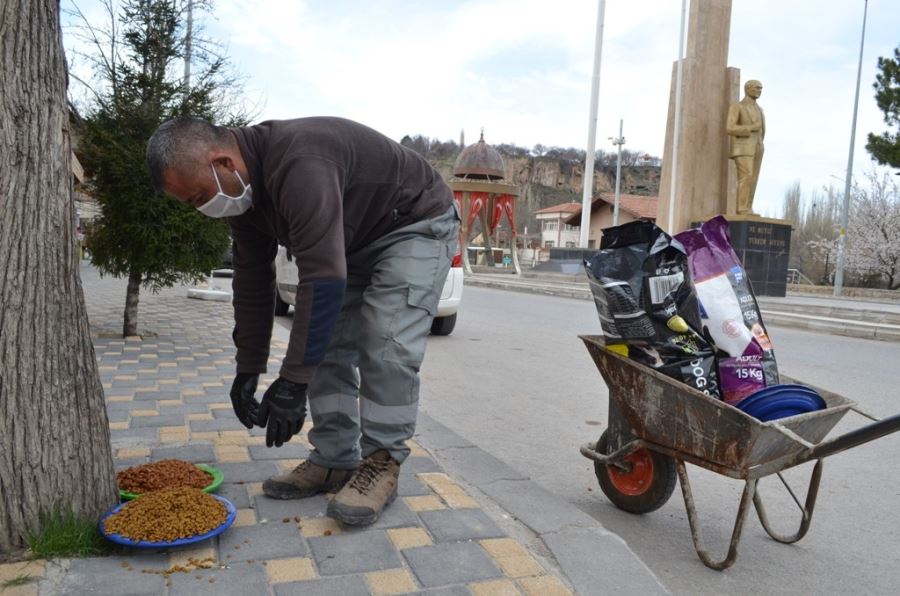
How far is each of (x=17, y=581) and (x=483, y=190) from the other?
36.4 m

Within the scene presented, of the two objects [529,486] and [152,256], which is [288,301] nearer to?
[152,256]

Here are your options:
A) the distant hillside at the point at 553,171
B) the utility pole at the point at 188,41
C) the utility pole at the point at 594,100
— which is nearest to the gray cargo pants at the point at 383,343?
the utility pole at the point at 188,41

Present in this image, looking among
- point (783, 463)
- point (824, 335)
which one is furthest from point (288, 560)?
point (824, 335)

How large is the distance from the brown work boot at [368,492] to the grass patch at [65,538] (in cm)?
74

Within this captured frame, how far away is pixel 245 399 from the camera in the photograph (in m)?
2.70

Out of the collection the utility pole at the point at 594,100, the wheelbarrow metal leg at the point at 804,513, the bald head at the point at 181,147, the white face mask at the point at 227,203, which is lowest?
the wheelbarrow metal leg at the point at 804,513

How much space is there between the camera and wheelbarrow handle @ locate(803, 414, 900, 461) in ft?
6.47

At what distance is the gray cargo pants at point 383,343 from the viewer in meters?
2.66

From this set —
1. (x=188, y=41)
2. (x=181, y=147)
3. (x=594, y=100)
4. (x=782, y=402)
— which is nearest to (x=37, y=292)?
(x=181, y=147)

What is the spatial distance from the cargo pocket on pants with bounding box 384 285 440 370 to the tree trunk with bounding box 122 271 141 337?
5.27 meters

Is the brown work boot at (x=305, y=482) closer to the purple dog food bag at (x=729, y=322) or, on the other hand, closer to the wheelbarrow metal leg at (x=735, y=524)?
the wheelbarrow metal leg at (x=735, y=524)

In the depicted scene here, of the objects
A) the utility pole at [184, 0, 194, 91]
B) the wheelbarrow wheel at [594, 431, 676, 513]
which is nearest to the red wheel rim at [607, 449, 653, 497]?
the wheelbarrow wheel at [594, 431, 676, 513]

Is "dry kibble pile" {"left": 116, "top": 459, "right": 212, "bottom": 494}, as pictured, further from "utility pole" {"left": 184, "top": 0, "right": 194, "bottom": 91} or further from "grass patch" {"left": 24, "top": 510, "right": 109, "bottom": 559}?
"utility pole" {"left": 184, "top": 0, "right": 194, "bottom": 91}

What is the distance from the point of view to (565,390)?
20.0 ft
